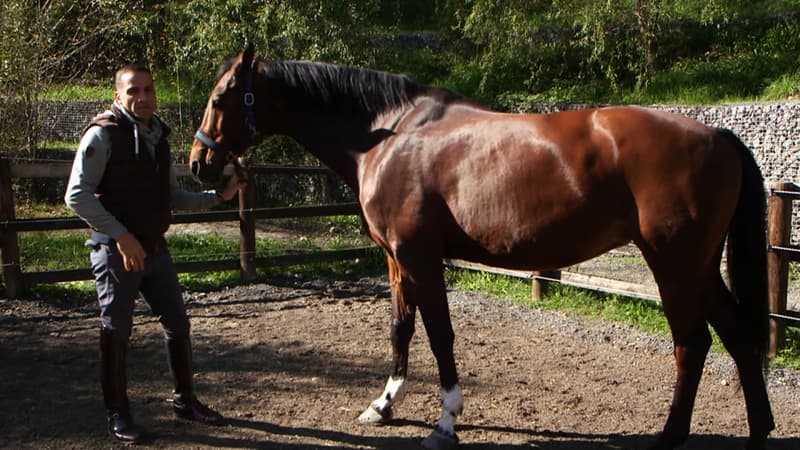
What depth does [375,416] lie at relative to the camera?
3672 millimetres

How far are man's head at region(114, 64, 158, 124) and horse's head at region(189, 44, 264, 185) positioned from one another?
0.36 metres

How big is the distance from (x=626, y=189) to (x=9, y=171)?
5330 mm

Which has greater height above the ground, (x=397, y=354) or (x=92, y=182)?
(x=92, y=182)

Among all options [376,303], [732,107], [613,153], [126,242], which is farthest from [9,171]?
[732,107]

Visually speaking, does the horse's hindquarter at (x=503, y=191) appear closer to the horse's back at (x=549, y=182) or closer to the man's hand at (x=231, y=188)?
the horse's back at (x=549, y=182)

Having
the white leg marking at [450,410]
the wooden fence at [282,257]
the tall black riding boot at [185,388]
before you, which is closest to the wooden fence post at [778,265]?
the wooden fence at [282,257]

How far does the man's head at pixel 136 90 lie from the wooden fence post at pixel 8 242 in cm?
348

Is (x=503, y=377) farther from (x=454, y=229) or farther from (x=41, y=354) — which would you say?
(x=41, y=354)

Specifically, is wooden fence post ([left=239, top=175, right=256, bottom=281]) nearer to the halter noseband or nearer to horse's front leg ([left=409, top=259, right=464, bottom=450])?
the halter noseband

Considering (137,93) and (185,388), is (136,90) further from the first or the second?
(185,388)

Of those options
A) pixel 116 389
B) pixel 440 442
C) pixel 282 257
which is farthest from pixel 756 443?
pixel 282 257

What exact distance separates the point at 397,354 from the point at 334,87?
4.73 ft

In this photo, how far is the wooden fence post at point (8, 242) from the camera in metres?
6.10

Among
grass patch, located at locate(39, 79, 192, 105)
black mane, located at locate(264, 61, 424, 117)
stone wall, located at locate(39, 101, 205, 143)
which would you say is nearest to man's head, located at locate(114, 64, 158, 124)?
black mane, located at locate(264, 61, 424, 117)
